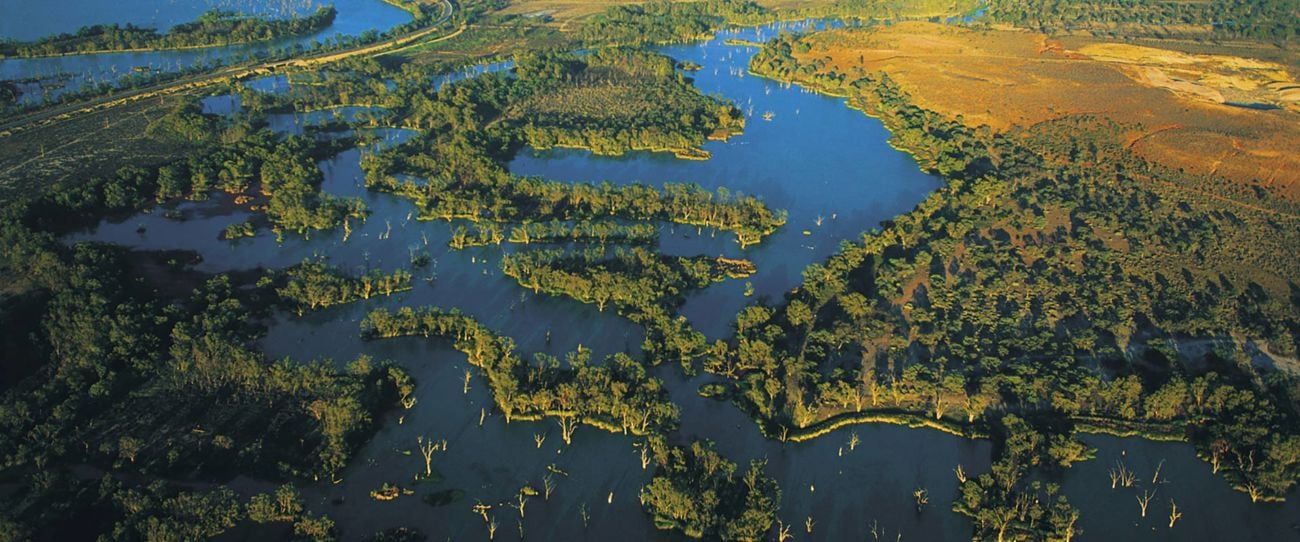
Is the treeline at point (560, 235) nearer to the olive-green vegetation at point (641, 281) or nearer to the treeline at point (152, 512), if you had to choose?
the olive-green vegetation at point (641, 281)

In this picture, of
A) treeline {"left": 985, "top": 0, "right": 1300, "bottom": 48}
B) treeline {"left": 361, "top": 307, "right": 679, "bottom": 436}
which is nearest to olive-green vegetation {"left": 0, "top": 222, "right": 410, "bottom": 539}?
treeline {"left": 361, "top": 307, "right": 679, "bottom": 436}

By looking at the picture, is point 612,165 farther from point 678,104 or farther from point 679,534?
point 679,534

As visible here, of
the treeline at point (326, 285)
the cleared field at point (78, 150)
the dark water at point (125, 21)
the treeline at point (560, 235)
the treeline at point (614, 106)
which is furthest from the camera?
the dark water at point (125, 21)

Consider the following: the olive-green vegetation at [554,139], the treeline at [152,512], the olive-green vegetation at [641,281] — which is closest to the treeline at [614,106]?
the olive-green vegetation at [554,139]

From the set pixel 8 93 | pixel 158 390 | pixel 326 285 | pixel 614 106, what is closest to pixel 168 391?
pixel 158 390

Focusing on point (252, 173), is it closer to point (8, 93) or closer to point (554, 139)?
point (554, 139)

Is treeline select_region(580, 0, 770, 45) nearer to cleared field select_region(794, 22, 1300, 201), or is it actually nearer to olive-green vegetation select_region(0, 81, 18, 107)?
cleared field select_region(794, 22, 1300, 201)

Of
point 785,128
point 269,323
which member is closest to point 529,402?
point 269,323
